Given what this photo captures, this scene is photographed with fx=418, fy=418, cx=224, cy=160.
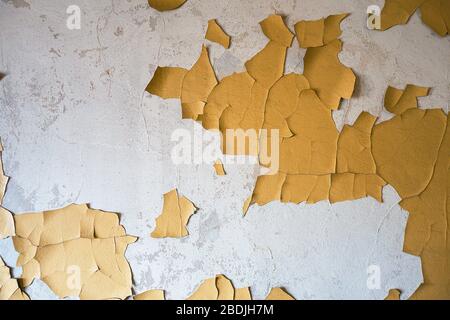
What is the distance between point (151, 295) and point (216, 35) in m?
0.83

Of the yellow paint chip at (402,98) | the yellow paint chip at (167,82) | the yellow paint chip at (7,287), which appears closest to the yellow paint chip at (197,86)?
the yellow paint chip at (167,82)

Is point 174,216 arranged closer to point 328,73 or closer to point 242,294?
point 242,294

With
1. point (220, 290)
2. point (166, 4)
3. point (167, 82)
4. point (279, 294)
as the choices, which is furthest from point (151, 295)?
point (166, 4)

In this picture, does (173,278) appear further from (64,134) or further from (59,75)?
(59,75)

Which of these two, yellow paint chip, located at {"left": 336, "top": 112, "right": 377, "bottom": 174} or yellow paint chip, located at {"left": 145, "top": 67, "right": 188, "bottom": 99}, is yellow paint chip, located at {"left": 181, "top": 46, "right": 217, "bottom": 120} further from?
yellow paint chip, located at {"left": 336, "top": 112, "right": 377, "bottom": 174}

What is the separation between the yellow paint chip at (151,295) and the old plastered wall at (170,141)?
0.02 metres

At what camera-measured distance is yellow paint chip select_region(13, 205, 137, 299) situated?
51.4 inches

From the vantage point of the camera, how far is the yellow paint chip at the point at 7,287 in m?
1.31

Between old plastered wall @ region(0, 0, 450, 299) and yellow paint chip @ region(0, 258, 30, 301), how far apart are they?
6 centimetres

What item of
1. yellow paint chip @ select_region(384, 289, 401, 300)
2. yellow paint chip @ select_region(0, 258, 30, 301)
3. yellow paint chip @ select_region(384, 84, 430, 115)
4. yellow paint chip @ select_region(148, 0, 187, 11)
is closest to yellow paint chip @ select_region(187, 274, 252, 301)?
yellow paint chip @ select_region(384, 289, 401, 300)

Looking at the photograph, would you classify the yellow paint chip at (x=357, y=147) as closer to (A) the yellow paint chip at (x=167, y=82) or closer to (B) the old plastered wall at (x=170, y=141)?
(B) the old plastered wall at (x=170, y=141)

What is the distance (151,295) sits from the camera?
1.31 metres
